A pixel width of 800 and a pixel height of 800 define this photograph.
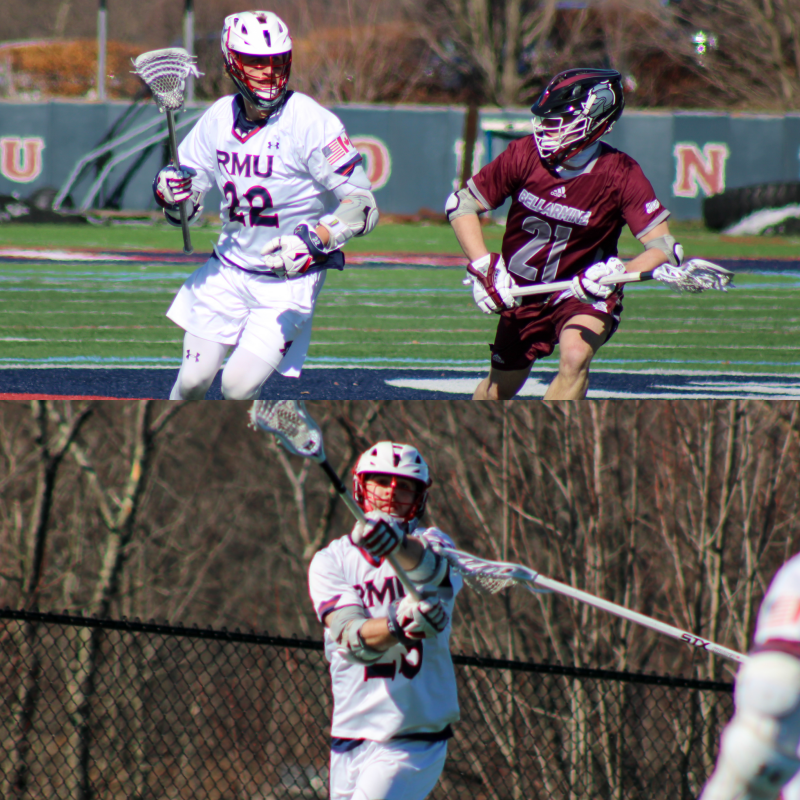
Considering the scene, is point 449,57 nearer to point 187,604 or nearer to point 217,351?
point 187,604

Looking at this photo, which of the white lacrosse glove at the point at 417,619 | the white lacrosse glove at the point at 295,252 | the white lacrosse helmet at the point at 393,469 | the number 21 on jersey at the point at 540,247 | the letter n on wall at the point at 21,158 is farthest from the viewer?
the letter n on wall at the point at 21,158

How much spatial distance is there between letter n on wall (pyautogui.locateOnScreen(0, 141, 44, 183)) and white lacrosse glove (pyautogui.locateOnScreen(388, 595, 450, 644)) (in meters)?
27.0

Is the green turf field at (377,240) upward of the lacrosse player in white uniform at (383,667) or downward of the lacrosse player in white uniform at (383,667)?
upward

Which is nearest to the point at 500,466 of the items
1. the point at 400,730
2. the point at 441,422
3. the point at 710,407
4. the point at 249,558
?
the point at 441,422

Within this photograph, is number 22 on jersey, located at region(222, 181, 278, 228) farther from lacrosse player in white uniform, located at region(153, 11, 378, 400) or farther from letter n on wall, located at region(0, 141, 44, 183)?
letter n on wall, located at region(0, 141, 44, 183)

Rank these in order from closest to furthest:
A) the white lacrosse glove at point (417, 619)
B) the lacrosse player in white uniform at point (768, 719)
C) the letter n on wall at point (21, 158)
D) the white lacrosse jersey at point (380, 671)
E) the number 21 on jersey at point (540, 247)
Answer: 1. the lacrosse player in white uniform at point (768, 719)
2. the white lacrosse glove at point (417, 619)
3. the white lacrosse jersey at point (380, 671)
4. the number 21 on jersey at point (540, 247)
5. the letter n on wall at point (21, 158)

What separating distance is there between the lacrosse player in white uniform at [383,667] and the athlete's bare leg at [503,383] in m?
1.68

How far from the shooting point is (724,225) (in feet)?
80.8

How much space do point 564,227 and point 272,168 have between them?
5.29 ft

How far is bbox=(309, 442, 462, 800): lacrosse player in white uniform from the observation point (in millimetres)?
5027

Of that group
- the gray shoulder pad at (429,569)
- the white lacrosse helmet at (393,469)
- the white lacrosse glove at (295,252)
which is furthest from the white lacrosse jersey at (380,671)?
the white lacrosse glove at (295,252)

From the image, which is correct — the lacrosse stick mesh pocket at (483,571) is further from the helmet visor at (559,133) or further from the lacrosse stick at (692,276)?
the helmet visor at (559,133)

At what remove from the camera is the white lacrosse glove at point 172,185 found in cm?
614

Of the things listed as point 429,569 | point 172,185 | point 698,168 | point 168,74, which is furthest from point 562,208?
point 698,168
